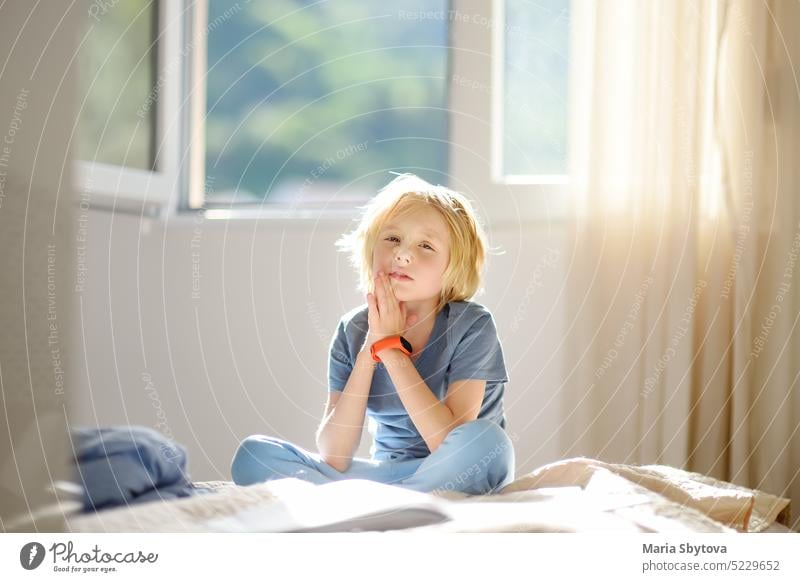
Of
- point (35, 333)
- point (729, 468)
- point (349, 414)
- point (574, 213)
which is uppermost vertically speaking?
point (574, 213)

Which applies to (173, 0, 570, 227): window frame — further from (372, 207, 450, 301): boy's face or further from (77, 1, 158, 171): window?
(372, 207, 450, 301): boy's face

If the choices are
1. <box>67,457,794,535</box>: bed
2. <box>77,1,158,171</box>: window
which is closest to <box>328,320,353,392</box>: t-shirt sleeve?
<box>67,457,794,535</box>: bed

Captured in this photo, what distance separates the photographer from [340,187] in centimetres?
154

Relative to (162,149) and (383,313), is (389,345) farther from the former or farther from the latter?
(162,149)

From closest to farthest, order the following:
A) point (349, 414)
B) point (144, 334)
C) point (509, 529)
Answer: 1. point (509, 529)
2. point (349, 414)
3. point (144, 334)

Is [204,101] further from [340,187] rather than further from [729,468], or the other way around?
[729,468]

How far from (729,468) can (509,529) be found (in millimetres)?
689

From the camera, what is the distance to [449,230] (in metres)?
1.18

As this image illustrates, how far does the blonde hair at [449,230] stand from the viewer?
1.18 meters

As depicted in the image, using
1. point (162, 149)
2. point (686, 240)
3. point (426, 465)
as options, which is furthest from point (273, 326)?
point (686, 240)

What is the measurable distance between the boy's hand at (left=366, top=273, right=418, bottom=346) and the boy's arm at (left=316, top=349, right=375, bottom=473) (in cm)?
3

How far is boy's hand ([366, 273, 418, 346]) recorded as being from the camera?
3.68ft

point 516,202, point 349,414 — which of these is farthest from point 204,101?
point 349,414

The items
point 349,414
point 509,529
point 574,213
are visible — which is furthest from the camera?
point 574,213
